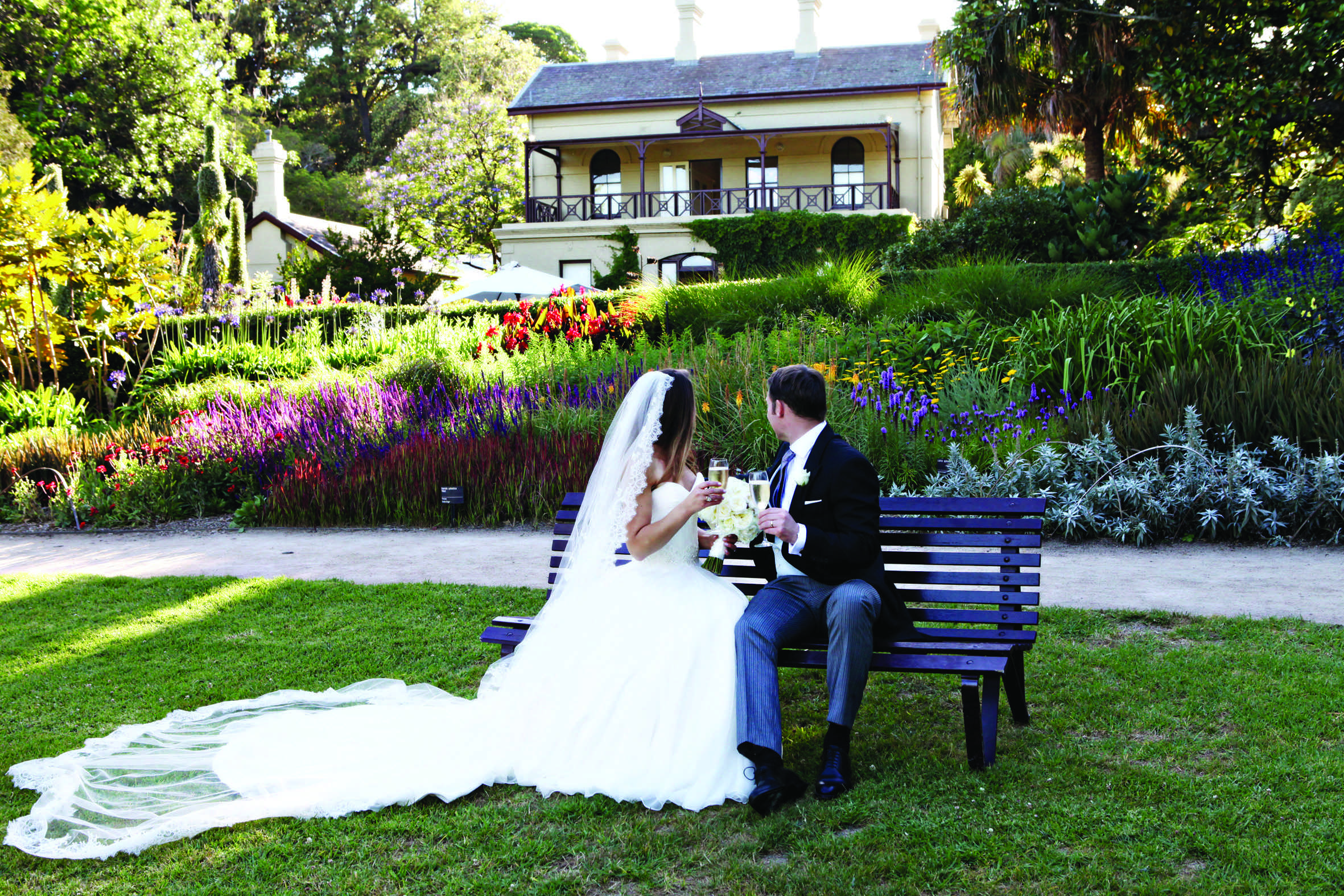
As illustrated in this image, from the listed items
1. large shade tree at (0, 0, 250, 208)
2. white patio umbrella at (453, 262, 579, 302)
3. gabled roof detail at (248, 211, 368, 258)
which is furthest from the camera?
gabled roof detail at (248, 211, 368, 258)

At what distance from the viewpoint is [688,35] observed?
3228 centimetres

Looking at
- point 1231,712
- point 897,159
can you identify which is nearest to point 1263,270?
point 1231,712

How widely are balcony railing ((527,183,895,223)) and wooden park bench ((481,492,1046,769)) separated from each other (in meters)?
25.0

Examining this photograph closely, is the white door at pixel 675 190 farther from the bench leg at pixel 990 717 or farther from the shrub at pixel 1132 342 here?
the bench leg at pixel 990 717

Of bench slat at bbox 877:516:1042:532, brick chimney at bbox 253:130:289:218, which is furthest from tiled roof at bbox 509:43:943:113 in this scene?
bench slat at bbox 877:516:1042:532

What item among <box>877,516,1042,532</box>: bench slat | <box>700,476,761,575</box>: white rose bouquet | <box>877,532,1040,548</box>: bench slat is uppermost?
<box>700,476,761,575</box>: white rose bouquet

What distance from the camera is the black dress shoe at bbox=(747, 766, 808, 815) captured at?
3.09 m

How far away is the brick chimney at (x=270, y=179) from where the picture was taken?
3381 centimetres

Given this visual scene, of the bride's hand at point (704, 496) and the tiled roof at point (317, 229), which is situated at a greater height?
the tiled roof at point (317, 229)

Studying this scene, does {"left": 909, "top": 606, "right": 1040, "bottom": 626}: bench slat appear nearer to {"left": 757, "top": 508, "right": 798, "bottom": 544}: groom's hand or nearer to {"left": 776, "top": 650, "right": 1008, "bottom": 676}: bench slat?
{"left": 776, "top": 650, "right": 1008, "bottom": 676}: bench slat

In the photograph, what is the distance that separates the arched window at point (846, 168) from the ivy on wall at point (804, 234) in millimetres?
3743

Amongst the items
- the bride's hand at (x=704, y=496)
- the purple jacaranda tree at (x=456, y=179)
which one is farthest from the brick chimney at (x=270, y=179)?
the bride's hand at (x=704, y=496)

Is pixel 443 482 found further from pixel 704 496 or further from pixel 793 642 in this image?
pixel 793 642

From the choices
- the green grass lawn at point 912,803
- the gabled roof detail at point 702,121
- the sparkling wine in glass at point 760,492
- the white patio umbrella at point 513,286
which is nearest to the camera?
the green grass lawn at point 912,803
